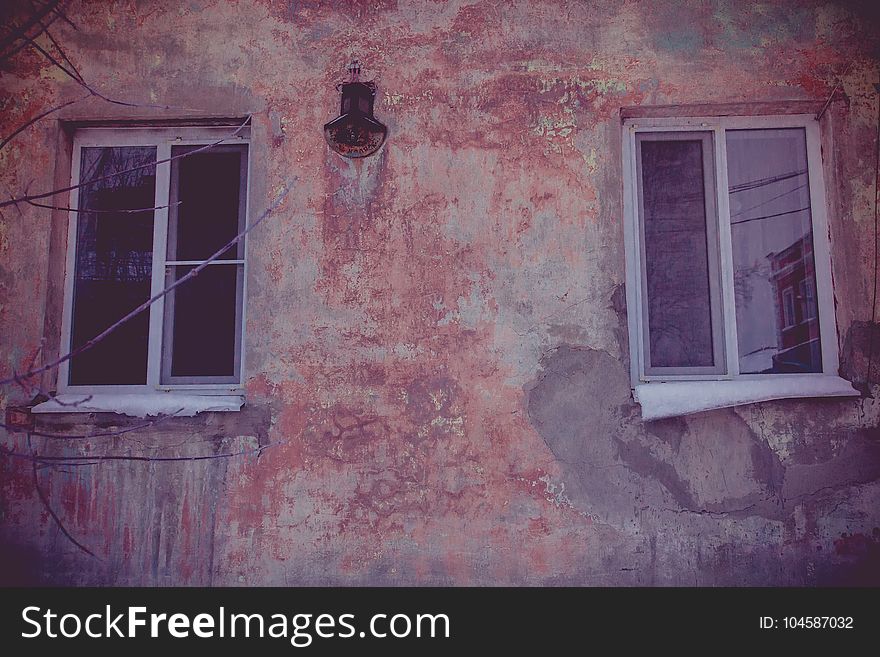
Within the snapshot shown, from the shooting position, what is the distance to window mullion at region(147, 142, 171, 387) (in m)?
3.99

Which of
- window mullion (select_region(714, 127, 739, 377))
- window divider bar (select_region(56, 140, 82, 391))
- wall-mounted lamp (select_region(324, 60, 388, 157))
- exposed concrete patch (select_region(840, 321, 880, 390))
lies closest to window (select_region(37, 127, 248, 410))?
window divider bar (select_region(56, 140, 82, 391))

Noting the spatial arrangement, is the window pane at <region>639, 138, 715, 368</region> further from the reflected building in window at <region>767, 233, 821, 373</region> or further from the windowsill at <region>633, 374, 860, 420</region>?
the reflected building in window at <region>767, 233, 821, 373</region>

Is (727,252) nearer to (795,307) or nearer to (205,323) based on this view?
(795,307)

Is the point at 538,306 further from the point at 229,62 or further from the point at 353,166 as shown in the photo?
the point at 229,62

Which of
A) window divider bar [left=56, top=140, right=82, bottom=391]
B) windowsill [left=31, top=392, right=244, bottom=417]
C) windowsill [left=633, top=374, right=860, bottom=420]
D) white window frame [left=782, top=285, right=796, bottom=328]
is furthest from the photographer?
window divider bar [left=56, top=140, right=82, bottom=391]

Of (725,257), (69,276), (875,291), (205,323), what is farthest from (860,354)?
(69,276)

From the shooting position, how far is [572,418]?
3723 mm

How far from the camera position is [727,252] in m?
3.91

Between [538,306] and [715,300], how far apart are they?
0.97 m

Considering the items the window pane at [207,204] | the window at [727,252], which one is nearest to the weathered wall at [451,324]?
the window at [727,252]

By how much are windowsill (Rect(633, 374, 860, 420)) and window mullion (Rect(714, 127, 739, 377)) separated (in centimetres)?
19

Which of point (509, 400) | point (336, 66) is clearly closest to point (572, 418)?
point (509, 400)

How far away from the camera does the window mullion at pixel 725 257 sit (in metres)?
3.83

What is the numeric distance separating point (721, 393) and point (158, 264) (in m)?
3.10
